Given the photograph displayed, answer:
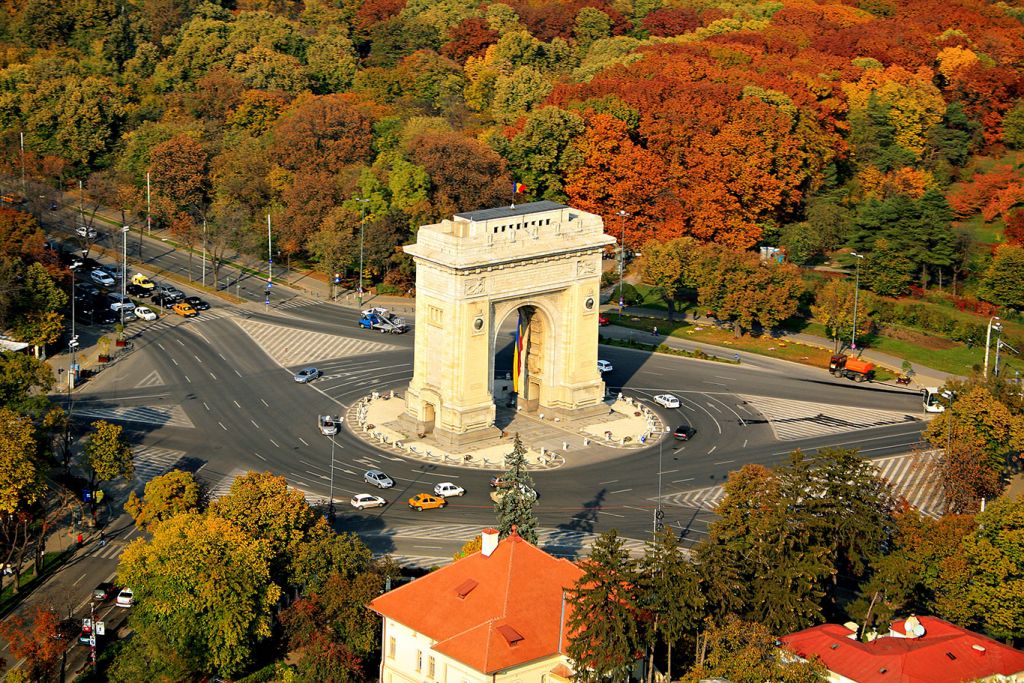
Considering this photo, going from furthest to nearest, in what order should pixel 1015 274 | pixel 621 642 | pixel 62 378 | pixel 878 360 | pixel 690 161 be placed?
pixel 690 161 < pixel 1015 274 < pixel 878 360 < pixel 62 378 < pixel 621 642

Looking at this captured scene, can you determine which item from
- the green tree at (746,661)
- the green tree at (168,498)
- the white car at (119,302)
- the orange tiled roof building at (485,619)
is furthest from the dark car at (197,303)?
the green tree at (746,661)

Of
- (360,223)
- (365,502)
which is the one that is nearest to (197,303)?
(360,223)

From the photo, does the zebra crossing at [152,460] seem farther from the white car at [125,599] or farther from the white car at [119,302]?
the white car at [119,302]

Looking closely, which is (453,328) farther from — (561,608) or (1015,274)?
(1015,274)

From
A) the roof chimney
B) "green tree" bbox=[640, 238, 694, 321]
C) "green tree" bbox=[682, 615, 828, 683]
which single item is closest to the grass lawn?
the roof chimney

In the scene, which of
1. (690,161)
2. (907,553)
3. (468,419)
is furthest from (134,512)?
(690,161)

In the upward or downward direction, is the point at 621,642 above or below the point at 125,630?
above

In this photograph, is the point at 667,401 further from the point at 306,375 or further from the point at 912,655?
the point at 912,655
